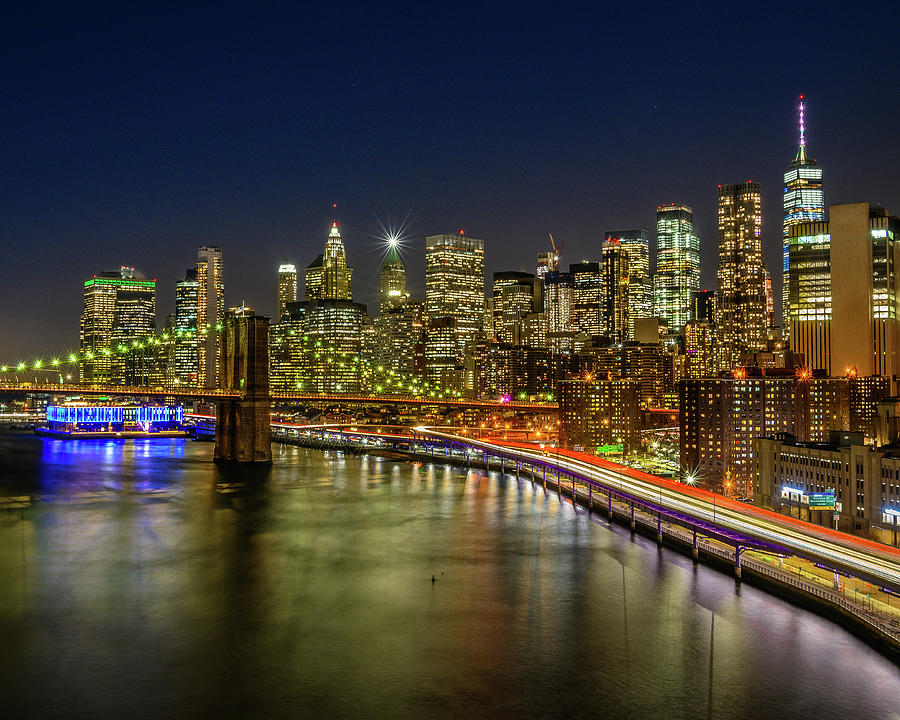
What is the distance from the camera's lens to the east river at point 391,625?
1952 cm

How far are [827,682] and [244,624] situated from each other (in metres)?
16.0

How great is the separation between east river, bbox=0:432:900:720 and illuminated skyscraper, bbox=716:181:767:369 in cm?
13516

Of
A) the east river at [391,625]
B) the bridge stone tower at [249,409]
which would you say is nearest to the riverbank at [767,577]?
the east river at [391,625]

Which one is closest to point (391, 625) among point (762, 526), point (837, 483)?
point (762, 526)

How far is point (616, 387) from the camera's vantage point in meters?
92.9

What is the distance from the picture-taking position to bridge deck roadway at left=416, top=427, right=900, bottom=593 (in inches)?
948

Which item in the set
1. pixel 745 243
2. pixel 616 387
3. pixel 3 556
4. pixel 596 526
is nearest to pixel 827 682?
pixel 596 526

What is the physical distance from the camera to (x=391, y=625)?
24484 millimetres

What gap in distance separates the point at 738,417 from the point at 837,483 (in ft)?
87.7

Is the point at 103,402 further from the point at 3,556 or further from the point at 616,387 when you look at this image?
the point at 3,556

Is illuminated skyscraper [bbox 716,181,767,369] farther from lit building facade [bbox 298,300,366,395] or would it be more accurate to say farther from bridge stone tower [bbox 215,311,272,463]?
bridge stone tower [bbox 215,311,272,463]

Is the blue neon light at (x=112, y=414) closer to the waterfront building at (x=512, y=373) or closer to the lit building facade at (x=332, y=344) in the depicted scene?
the lit building facade at (x=332, y=344)

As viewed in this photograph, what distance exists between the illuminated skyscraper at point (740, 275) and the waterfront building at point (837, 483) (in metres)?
115

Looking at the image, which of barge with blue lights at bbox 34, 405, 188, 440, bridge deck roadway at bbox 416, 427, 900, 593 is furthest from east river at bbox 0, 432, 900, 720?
barge with blue lights at bbox 34, 405, 188, 440
